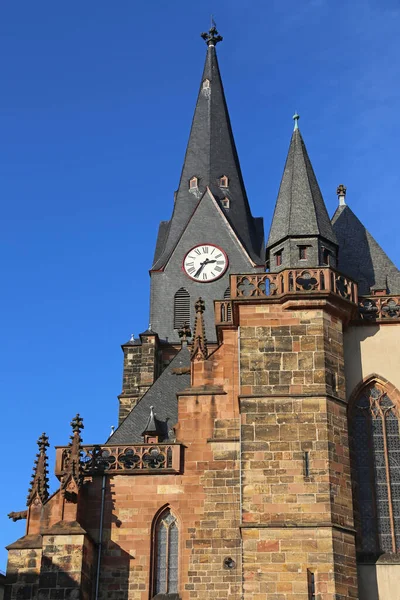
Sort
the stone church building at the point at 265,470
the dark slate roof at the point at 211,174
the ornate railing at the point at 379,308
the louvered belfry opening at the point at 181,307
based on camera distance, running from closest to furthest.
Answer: the stone church building at the point at 265,470 → the ornate railing at the point at 379,308 → the louvered belfry opening at the point at 181,307 → the dark slate roof at the point at 211,174

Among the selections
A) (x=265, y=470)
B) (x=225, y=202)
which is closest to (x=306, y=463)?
(x=265, y=470)

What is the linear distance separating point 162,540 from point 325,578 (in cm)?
409

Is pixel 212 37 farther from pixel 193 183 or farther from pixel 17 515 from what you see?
pixel 17 515

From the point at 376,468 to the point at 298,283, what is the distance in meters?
3.93

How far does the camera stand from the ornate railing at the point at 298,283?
65.4 ft

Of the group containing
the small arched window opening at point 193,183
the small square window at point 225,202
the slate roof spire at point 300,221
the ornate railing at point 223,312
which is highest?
the small arched window opening at point 193,183

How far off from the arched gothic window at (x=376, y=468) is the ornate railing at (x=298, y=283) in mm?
2047

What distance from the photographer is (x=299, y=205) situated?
22281 mm

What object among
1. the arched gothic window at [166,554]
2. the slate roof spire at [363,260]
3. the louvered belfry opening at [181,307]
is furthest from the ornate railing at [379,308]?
the louvered belfry opening at [181,307]

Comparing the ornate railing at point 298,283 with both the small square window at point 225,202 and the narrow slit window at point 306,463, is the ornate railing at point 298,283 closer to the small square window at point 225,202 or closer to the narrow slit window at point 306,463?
the narrow slit window at point 306,463

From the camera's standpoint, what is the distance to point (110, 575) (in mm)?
19875

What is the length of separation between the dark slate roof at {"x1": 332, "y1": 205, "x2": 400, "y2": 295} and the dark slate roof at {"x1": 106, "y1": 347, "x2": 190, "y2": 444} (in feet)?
16.7

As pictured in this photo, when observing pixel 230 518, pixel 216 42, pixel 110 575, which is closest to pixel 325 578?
pixel 230 518

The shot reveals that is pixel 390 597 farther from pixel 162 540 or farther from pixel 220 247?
pixel 220 247
